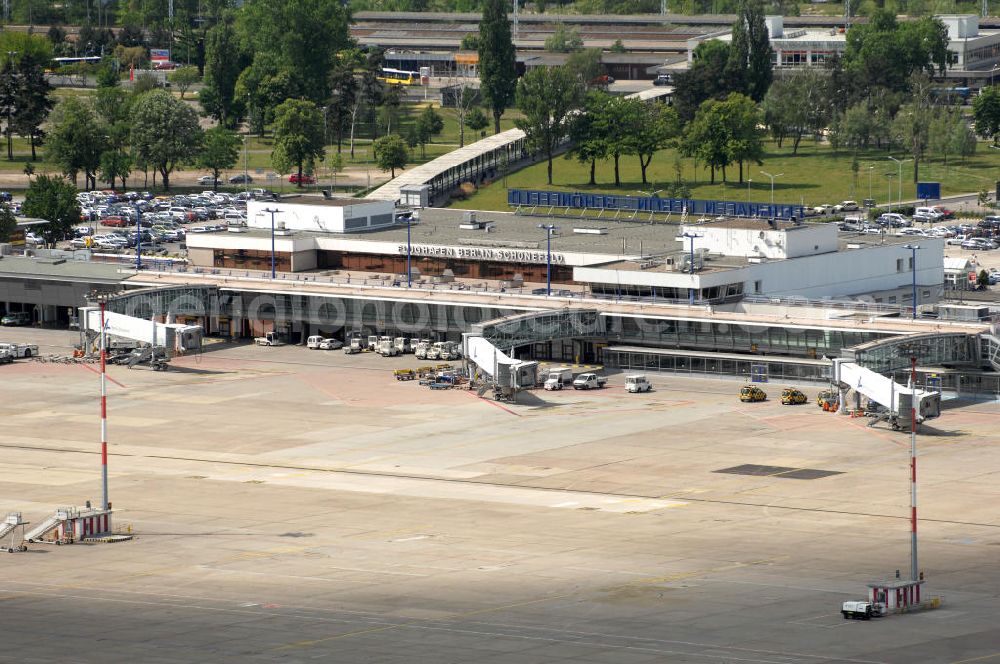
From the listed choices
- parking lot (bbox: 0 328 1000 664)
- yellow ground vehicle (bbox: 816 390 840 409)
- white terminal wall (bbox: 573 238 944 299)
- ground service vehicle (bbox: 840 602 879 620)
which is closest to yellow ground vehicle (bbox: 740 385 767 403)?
parking lot (bbox: 0 328 1000 664)

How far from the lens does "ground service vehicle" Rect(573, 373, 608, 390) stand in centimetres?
17212

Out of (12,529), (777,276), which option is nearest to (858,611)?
(12,529)

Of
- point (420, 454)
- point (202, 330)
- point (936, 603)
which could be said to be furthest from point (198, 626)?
point (202, 330)

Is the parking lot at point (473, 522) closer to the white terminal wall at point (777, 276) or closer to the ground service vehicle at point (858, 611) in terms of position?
the ground service vehicle at point (858, 611)

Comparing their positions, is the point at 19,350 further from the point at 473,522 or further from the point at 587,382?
the point at 473,522

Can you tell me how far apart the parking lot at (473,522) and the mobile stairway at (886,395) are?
1.70 meters

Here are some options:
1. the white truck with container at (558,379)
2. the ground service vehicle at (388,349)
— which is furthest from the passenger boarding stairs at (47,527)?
the ground service vehicle at (388,349)

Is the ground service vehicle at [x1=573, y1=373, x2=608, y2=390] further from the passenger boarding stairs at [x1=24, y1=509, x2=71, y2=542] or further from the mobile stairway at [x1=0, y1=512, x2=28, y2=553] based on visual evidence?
the mobile stairway at [x1=0, y1=512, x2=28, y2=553]

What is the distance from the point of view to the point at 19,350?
193 m

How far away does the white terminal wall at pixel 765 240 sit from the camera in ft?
639

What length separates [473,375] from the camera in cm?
17225

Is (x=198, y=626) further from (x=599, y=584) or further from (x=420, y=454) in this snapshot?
(x=420, y=454)

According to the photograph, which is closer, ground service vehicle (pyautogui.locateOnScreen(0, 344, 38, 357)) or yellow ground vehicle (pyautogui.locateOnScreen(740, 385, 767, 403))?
yellow ground vehicle (pyautogui.locateOnScreen(740, 385, 767, 403))

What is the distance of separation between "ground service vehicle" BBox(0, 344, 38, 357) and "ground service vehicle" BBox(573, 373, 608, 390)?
55.1 metres
